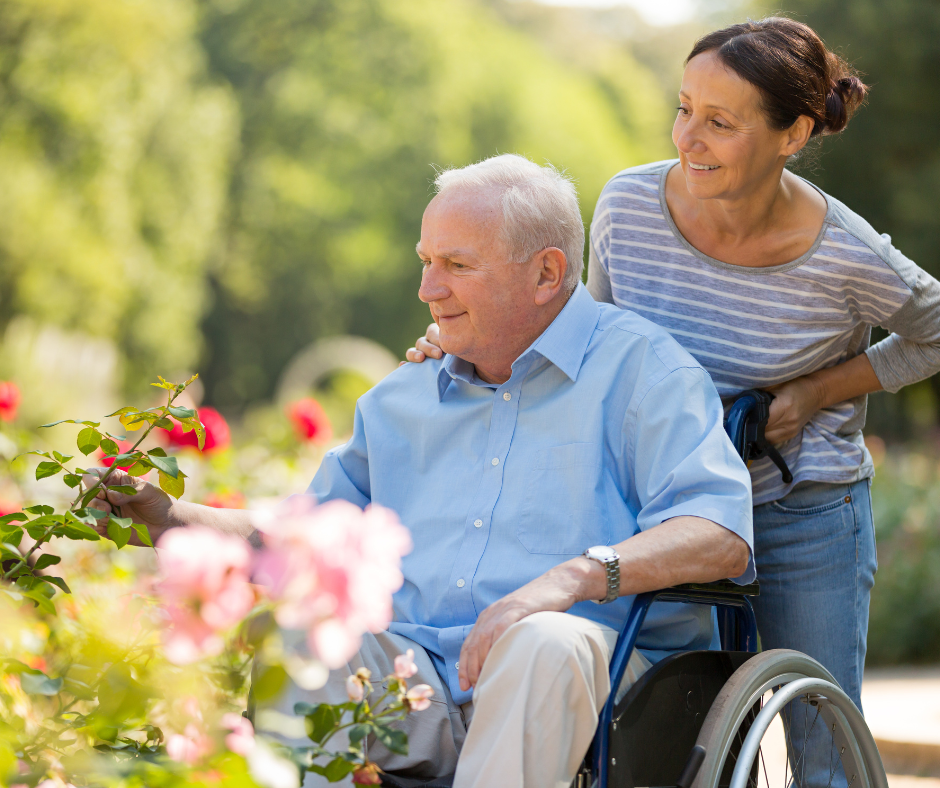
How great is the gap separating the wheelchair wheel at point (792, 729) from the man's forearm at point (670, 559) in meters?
0.18

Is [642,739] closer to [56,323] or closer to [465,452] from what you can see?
[465,452]

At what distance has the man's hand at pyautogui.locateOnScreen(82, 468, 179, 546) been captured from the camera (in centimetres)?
189

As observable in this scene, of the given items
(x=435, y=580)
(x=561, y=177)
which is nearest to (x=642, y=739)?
(x=435, y=580)

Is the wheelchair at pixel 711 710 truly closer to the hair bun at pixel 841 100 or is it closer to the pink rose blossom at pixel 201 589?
the hair bun at pixel 841 100

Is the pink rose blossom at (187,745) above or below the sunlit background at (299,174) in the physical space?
below

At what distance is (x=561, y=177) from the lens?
2.15m

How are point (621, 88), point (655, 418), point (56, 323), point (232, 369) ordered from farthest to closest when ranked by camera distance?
point (621, 88) → point (232, 369) → point (56, 323) → point (655, 418)

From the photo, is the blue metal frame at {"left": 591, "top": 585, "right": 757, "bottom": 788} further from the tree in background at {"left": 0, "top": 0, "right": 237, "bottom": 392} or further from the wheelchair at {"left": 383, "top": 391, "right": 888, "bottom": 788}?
the tree in background at {"left": 0, "top": 0, "right": 237, "bottom": 392}

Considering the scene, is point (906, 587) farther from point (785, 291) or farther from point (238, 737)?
point (238, 737)

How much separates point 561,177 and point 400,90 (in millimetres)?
28309

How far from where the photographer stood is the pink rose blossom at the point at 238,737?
3.15 ft

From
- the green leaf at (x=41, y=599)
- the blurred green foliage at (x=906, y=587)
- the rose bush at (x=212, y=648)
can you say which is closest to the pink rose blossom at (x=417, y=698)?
the rose bush at (x=212, y=648)

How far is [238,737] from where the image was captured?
1.01 m

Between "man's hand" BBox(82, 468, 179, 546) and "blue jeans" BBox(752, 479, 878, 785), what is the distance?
1.32 m
